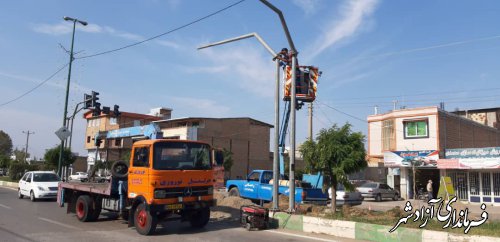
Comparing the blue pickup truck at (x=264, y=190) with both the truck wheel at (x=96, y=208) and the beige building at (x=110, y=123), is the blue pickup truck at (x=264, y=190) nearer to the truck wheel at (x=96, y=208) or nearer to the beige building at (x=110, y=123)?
the truck wheel at (x=96, y=208)

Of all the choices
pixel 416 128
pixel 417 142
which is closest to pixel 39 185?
pixel 417 142

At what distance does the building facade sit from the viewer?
31266 mm

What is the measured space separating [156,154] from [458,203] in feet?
80.6

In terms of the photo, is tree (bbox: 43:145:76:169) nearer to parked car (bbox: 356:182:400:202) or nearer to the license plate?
A: parked car (bbox: 356:182:400:202)

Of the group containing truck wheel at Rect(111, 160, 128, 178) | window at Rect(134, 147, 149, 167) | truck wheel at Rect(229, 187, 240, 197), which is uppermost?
window at Rect(134, 147, 149, 167)

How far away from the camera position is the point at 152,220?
11.2m

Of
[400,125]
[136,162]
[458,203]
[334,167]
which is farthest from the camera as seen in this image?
[400,125]

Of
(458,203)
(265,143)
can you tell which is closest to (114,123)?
(265,143)

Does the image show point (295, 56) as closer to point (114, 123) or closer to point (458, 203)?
point (458, 203)

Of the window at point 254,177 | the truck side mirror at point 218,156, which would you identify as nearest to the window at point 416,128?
the window at point 254,177

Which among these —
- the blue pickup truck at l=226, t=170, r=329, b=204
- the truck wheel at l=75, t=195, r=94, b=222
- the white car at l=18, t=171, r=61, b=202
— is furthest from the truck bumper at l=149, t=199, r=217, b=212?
the white car at l=18, t=171, r=61, b=202

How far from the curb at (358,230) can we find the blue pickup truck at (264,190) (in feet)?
16.2

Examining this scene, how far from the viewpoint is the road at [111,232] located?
35.0 feet

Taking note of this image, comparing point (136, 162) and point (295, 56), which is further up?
point (295, 56)
